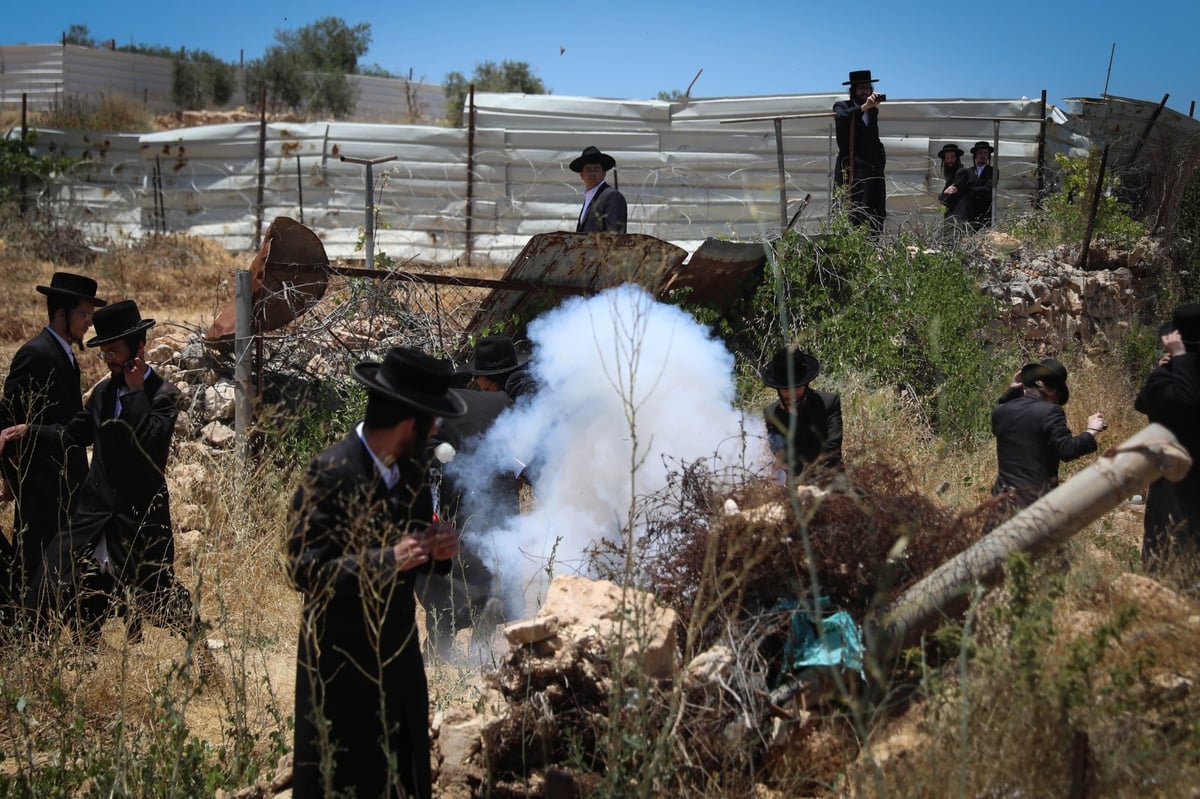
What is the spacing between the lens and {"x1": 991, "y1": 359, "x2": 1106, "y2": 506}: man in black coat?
5.26 m

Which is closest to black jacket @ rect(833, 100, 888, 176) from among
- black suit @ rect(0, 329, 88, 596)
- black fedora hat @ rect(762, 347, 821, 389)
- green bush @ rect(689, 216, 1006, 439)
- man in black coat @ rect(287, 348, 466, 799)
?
green bush @ rect(689, 216, 1006, 439)

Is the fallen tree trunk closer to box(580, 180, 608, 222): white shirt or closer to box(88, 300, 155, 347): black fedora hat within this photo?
box(88, 300, 155, 347): black fedora hat

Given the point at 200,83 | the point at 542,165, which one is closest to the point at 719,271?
the point at 542,165

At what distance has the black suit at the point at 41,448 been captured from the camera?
519 cm

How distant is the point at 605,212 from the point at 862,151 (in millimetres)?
4115

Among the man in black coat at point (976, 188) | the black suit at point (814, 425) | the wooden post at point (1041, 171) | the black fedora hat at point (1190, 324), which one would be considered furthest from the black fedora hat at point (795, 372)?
the wooden post at point (1041, 171)

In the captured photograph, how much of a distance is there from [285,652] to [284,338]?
2.86 m

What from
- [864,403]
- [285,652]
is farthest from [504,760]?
[864,403]

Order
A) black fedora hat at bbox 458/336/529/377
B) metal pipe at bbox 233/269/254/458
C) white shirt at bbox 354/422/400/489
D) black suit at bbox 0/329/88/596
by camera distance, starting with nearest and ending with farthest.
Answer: white shirt at bbox 354/422/400/489 < black suit at bbox 0/329/88/596 < black fedora hat at bbox 458/336/529/377 < metal pipe at bbox 233/269/254/458

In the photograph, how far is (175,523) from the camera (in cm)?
720

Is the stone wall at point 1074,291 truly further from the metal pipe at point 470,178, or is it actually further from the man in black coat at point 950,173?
the metal pipe at point 470,178

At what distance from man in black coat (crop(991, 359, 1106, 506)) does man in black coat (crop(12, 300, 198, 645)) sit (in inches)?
173

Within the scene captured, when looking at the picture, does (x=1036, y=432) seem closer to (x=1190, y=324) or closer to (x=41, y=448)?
(x=1190, y=324)

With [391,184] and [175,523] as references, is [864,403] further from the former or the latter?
[391,184]
